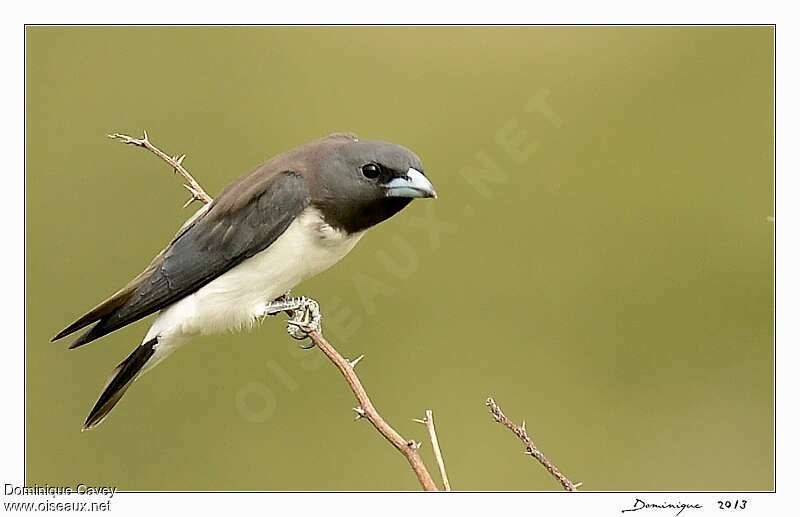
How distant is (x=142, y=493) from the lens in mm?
4043

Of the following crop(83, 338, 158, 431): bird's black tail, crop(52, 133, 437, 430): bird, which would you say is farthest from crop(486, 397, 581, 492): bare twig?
crop(83, 338, 158, 431): bird's black tail

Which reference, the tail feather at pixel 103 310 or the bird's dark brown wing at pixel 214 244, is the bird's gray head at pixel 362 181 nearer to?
the bird's dark brown wing at pixel 214 244

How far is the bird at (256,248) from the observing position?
13.2ft

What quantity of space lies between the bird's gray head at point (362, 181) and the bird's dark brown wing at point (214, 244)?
0.10 m

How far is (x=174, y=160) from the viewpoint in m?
4.11

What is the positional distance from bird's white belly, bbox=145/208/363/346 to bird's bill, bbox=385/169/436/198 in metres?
0.33

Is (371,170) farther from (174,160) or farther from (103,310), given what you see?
(103,310)

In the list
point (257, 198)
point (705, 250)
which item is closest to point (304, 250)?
point (257, 198)

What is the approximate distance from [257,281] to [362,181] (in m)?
0.56

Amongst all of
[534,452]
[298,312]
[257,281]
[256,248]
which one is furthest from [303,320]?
[534,452]

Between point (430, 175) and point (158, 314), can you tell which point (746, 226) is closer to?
point (430, 175)

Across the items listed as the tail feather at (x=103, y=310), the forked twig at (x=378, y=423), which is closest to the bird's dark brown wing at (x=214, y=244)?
the tail feather at (x=103, y=310)

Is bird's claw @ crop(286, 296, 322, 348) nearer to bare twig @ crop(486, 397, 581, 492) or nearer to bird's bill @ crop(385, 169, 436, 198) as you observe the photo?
bird's bill @ crop(385, 169, 436, 198)

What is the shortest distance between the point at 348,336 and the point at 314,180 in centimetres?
142
